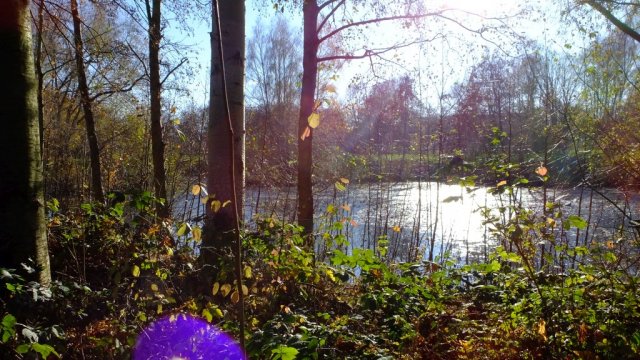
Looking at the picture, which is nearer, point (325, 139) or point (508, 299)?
point (508, 299)

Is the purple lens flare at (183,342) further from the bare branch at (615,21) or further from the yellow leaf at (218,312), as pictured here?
the bare branch at (615,21)

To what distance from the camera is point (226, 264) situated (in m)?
2.67

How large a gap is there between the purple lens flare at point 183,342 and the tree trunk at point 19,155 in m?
1.04

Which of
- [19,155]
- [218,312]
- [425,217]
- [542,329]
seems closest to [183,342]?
[218,312]

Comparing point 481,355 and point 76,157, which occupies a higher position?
Result: point 76,157

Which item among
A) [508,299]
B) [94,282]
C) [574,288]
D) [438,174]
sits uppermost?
[438,174]

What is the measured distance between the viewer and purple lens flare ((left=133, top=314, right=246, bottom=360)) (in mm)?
1837

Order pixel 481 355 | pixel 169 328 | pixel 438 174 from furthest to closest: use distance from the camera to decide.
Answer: pixel 481 355 < pixel 438 174 < pixel 169 328

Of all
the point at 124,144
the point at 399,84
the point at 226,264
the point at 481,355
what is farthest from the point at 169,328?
the point at 124,144

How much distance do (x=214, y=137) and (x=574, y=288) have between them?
9.53 ft

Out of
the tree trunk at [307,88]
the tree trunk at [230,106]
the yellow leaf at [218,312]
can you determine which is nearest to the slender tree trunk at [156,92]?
the tree trunk at [307,88]

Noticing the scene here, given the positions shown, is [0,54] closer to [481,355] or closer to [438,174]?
[438,174]

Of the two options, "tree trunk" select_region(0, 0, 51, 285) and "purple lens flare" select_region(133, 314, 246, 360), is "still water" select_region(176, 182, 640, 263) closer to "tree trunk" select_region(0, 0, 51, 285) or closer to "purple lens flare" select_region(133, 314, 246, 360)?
"tree trunk" select_region(0, 0, 51, 285)

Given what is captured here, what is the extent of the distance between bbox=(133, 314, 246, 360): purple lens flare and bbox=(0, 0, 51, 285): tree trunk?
40.8 inches
